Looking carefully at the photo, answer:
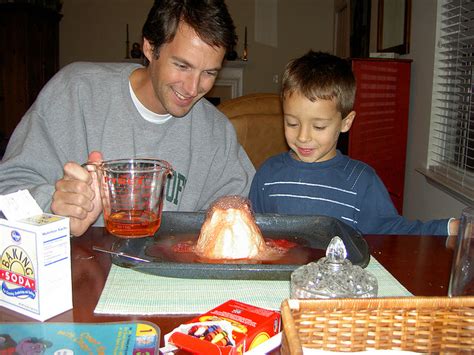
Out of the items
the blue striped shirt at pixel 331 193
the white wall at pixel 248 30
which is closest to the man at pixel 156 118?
the blue striped shirt at pixel 331 193

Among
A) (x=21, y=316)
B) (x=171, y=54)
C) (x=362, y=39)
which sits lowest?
(x=21, y=316)

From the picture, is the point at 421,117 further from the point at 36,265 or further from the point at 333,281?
the point at 36,265

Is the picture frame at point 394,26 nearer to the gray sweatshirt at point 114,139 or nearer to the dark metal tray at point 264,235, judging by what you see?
the gray sweatshirt at point 114,139

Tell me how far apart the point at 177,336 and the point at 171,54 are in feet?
3.03

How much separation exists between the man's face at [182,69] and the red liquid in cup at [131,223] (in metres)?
0.57

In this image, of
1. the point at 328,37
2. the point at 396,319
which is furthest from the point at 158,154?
the point at 328,37

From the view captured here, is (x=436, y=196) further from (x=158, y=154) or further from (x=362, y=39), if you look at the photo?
(x=362, y=39)

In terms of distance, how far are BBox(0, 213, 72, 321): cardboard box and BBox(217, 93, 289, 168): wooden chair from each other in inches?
54.9

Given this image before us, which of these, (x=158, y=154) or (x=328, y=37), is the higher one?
(x=328, y=37)

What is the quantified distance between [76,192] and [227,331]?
476 mm

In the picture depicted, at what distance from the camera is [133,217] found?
91 centimetres

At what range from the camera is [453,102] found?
2584 mm

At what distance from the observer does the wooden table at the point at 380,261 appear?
0.73 meters

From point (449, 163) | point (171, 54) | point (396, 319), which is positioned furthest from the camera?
point (449, 163)
